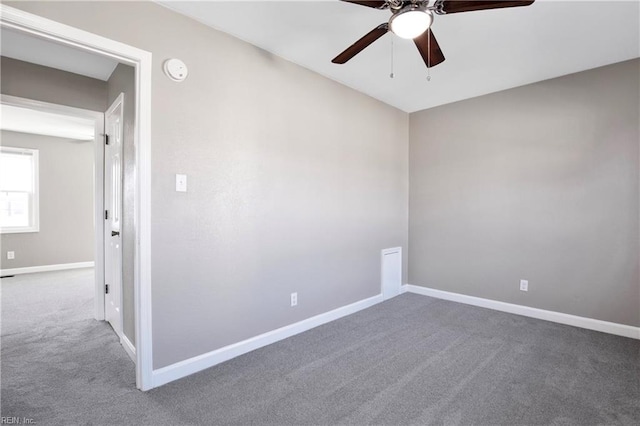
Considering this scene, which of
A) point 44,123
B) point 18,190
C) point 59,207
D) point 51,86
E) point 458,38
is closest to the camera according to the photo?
point 458,38

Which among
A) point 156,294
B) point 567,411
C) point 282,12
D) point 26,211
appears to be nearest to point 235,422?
point 156,294

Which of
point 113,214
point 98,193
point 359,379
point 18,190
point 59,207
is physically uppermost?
point 18,190

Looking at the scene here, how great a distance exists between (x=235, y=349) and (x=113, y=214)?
185 centimetres

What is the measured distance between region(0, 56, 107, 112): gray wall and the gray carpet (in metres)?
2.20

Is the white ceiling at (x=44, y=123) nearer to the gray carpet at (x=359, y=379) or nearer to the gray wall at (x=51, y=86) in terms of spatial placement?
the gray wall at (x=51, y=86)

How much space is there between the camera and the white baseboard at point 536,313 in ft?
9.43

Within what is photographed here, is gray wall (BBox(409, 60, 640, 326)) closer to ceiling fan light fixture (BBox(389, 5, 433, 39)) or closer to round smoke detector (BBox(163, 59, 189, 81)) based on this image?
ceiling fan light fixture (BBox(389, 5, 433, 39))

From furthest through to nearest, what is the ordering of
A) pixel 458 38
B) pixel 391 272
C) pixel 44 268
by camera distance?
pixel 44 268
pixel 391 272
pixel 458 38

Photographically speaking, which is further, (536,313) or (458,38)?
(536,313)

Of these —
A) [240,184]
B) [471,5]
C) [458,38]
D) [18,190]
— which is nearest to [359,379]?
[240,184]

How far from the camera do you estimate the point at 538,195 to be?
10.9 ft

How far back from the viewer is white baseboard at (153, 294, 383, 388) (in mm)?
2117

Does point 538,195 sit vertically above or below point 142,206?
above

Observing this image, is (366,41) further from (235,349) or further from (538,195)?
(538,195)
